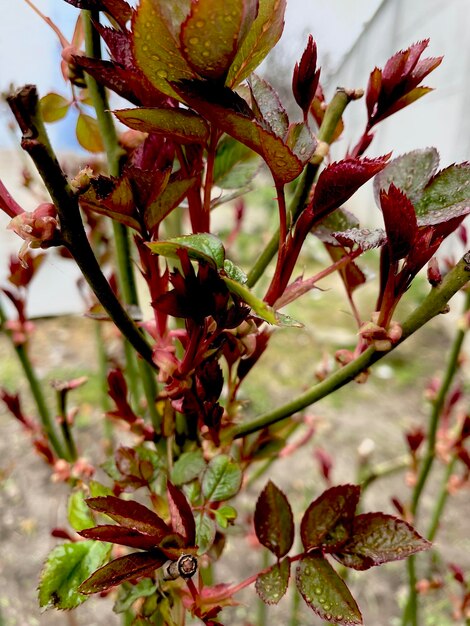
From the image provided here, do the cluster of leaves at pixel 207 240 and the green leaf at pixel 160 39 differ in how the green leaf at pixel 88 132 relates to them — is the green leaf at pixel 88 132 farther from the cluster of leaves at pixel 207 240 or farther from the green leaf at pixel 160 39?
the green leaf at pixel 160 39

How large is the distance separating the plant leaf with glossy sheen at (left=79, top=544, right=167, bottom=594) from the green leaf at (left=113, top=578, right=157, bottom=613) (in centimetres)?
6

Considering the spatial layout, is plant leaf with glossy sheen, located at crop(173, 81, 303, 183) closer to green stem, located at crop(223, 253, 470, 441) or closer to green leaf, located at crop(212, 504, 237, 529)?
green stem, located at crop(223, 253, 470, 441)

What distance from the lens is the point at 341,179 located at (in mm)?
264

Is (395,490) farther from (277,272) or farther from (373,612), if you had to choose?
(277,272)

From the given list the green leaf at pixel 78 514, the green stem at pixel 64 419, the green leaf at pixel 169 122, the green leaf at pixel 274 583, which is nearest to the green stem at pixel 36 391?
the green stem at pixel 64 419

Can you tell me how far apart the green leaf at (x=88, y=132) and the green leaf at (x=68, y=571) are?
0.29 metres

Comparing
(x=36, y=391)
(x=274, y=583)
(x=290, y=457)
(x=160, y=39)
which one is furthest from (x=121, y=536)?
(x=290, y=457)

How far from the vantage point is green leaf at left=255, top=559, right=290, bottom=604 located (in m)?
0.34

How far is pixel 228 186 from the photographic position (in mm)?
401

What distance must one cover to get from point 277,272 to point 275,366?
92.9 inches

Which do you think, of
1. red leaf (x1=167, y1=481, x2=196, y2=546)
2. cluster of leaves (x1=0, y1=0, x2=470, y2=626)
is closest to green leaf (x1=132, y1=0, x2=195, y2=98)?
cluster of leaves (x1=0, y1=0, x2=470, y2=626)

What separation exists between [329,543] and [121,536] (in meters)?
0.15

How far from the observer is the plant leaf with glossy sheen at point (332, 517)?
0.36 m

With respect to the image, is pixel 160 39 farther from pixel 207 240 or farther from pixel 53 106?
pixel 53 106
